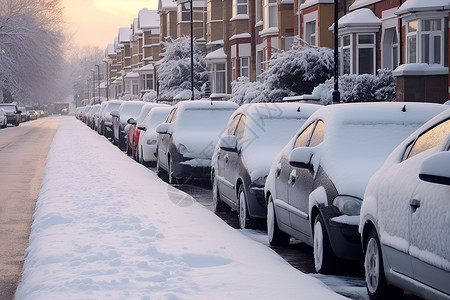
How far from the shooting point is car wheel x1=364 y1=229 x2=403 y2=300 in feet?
22.2

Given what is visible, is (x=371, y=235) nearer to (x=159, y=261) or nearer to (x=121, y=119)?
(x=159, y=261)

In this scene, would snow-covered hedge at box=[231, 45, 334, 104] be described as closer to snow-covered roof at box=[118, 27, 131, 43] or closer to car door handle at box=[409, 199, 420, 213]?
car door handle at box=[409, 199, 420, 213]

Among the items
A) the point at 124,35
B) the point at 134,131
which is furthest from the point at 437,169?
the point at 124,35

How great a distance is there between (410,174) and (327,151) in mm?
2274

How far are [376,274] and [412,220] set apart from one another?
1006mm

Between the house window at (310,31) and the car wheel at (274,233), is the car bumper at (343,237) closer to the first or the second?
the car wheel at (274,233)

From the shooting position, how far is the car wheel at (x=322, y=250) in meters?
8.05

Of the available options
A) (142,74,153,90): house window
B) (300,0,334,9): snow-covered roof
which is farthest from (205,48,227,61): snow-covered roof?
(142,74,153,90): house window

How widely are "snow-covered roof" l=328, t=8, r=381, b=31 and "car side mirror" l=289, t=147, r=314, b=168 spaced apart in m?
22.5

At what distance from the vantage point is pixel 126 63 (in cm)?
12744

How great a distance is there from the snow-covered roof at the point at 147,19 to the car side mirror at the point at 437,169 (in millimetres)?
97211

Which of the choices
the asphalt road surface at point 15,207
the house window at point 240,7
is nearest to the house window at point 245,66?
the house window at point 240,7

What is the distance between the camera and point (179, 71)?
207 feet

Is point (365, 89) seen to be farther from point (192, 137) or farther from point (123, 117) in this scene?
point (192, 137)
